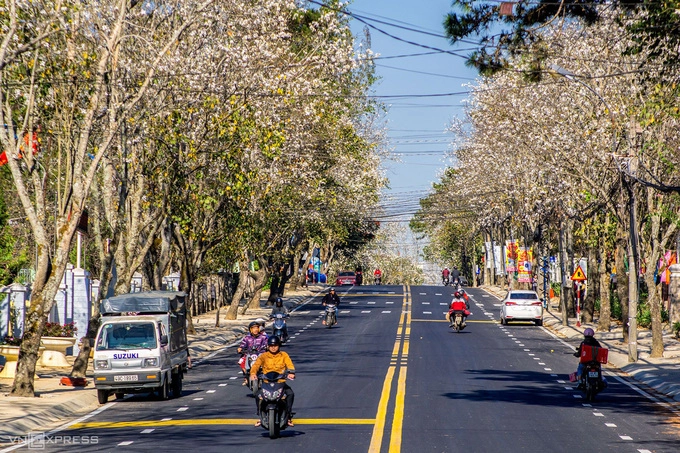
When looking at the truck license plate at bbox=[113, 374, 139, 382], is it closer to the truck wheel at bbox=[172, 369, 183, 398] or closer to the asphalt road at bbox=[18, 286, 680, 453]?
the asphalt road at bbox=[18, 286, 680, 453]

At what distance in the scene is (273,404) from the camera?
1673 centimetres

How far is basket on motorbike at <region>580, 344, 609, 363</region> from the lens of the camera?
2225 centimetres

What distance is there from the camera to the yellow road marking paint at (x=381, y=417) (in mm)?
15617

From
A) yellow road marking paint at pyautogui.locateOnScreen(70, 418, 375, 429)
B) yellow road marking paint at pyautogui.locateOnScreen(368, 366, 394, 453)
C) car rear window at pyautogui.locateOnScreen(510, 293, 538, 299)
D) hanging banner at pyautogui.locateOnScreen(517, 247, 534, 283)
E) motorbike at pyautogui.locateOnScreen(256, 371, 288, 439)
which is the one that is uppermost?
hanging banner at pyautogui.locateOnScreen(517, 247, 534, 283)

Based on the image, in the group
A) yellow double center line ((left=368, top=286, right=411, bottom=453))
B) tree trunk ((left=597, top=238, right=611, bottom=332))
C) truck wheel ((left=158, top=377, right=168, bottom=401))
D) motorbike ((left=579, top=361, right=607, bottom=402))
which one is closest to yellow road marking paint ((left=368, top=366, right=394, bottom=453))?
yellow double center line ((left=368, top=286, right=411, bottom=453))

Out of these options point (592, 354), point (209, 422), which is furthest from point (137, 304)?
point (592, 354)

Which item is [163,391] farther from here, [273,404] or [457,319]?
[457,319]

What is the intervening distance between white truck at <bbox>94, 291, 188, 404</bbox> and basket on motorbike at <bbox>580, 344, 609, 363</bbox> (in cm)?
908

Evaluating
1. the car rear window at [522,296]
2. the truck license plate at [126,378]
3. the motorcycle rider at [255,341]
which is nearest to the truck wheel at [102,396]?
Result: the truck license plate at [126,378]

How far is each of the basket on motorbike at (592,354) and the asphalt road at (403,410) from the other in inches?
38.3

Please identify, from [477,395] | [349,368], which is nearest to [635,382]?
[477,395]

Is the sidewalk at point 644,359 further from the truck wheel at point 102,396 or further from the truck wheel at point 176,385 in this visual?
the truck wheel at point 102,396

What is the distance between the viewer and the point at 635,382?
27078mm

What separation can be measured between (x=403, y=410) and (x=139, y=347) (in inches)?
243
